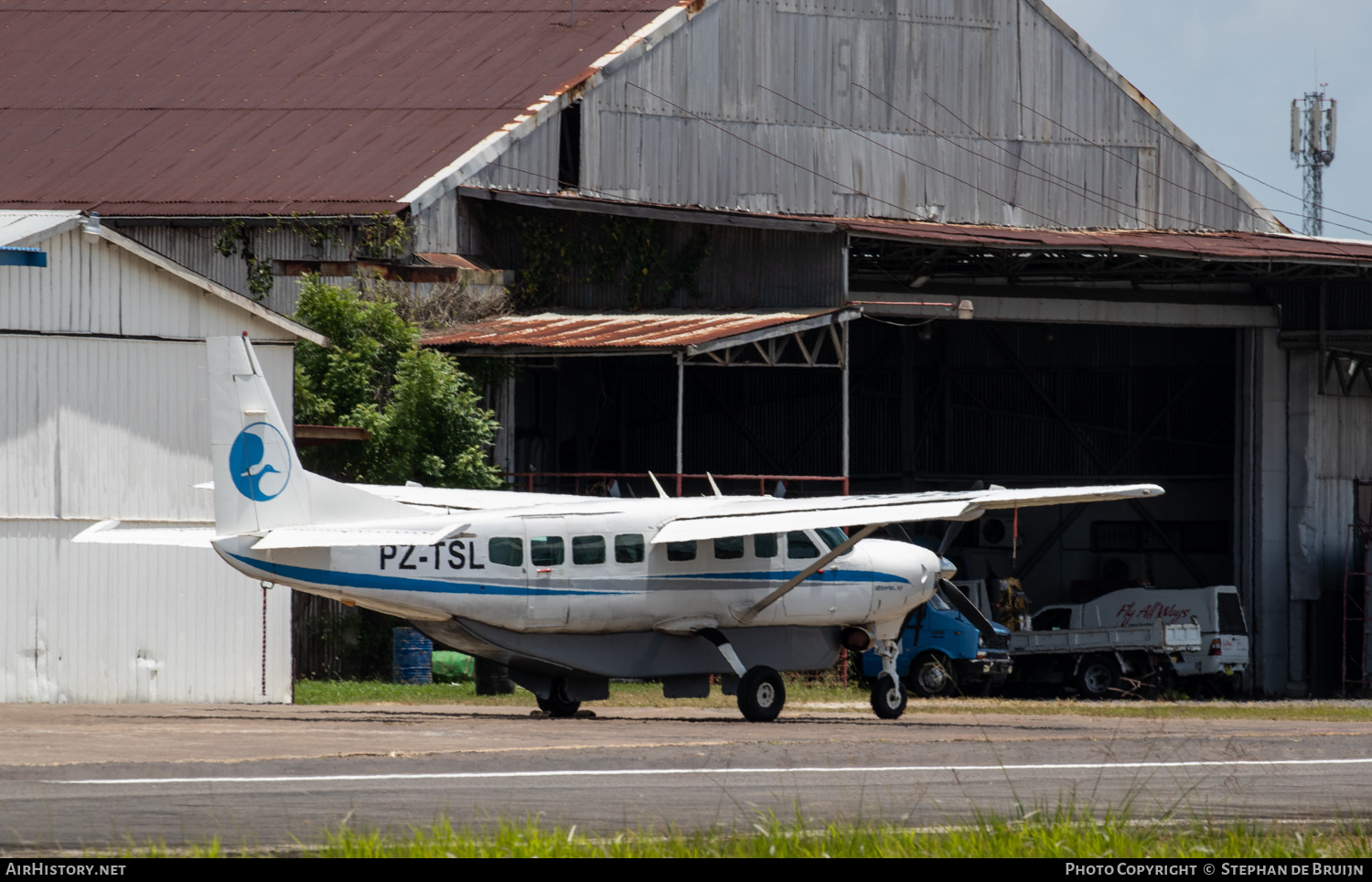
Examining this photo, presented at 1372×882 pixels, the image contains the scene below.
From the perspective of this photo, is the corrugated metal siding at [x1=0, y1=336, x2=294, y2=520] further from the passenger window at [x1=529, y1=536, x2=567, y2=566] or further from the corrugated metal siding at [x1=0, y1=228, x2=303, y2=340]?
the passenger window at [x1=529, y1=536, x2=567, y2=566]

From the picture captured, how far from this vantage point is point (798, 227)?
32500 mm

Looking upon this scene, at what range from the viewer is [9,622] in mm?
23531

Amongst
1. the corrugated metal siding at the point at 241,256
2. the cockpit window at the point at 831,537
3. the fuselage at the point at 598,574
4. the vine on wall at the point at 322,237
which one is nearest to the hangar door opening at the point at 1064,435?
the vine on wall at the point at 322,237

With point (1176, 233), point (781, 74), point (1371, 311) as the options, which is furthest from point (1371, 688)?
point (781, 74)

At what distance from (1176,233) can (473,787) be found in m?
30.2

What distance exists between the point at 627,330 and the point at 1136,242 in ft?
35.0

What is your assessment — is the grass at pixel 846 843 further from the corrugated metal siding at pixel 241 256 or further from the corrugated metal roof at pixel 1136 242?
the corrugated metal siding at pixel 241 256

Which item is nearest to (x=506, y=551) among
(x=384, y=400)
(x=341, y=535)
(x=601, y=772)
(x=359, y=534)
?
(x=359, y=534)

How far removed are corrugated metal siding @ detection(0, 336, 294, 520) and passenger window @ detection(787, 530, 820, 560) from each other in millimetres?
8165

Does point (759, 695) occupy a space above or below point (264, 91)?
below

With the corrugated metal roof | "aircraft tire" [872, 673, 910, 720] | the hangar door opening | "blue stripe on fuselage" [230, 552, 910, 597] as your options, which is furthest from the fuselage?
the hangar door opening

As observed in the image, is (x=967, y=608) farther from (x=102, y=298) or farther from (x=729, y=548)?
(x=102, y=298)

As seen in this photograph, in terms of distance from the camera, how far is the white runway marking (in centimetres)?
1272

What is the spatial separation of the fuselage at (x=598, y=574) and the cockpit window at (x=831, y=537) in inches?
1.0
